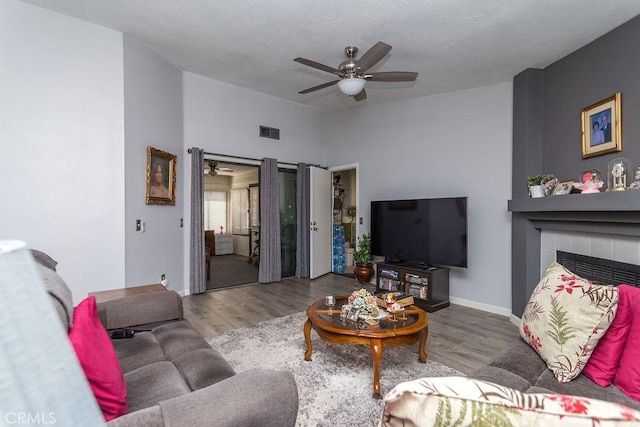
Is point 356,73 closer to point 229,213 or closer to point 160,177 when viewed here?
point 160,177

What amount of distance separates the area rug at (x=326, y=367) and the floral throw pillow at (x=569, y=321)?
97cm

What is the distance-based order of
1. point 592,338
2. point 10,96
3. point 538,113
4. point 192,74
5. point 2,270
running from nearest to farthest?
point 2,270, point 592,338, point 10,96, point 538,113, point 192,74

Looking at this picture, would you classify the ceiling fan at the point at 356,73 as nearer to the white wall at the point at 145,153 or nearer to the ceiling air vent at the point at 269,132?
the white wall at the point at 145,153

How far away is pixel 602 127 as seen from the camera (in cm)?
276

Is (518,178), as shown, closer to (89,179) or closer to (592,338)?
(592,338)

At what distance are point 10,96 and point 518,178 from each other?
16.9 ft

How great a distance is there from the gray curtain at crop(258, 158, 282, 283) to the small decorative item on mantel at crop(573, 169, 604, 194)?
13.1 ft

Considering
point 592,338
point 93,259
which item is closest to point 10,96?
point 93,259

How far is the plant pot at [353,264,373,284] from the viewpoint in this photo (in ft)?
16.8

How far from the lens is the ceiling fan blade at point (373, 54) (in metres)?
2.45

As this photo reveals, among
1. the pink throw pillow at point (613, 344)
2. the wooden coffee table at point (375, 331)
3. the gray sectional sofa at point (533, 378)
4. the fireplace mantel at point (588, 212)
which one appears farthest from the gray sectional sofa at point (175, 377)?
→ the fireplace mantel at point (588, 212)

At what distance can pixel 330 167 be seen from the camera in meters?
6.08

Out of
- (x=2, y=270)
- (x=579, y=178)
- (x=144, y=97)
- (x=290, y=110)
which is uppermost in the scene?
(x=290, y=110)

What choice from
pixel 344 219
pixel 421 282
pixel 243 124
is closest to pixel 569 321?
pixel 421 282
